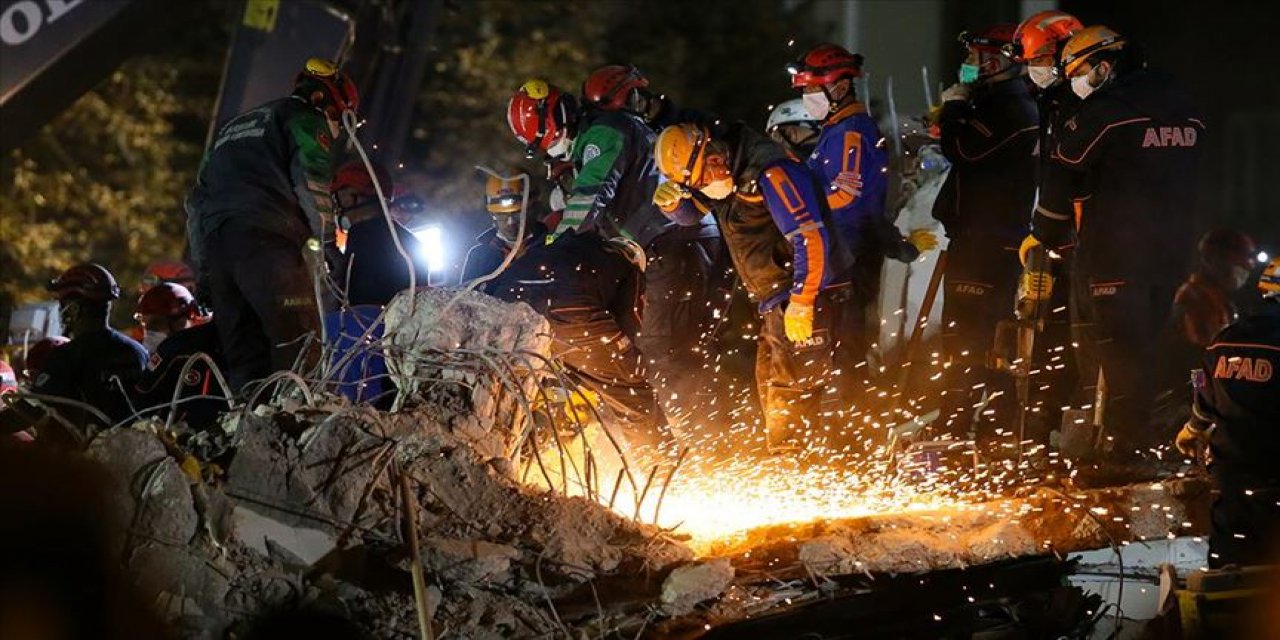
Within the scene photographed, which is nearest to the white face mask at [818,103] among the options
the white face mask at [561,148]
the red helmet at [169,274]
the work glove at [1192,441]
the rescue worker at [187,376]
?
the white face mask at [561,148]

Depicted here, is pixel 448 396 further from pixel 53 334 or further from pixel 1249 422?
pixel 53 334

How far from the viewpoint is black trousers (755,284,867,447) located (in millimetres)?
8664

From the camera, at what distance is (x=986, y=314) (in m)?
8.89

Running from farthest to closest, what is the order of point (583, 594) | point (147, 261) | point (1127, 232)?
point (147, 261), point (1127, 232), point (583, 594)

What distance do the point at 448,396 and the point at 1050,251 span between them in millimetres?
3367

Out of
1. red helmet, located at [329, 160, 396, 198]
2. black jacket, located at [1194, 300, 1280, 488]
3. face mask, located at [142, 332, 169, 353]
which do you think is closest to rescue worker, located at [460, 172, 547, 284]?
red helmet, located at [329, 160, 396, 198]

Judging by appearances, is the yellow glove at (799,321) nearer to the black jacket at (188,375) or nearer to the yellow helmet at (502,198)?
the yellow helmet at (502,198)

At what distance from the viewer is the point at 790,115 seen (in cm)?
972

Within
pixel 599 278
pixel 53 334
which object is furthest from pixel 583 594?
pixel 53 334

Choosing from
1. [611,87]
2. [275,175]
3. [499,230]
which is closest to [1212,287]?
[611,87]

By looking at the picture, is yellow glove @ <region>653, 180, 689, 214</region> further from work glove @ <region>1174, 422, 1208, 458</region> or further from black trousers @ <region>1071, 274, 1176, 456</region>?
work glove @ <region>1174, 422, 1208, 458</region>

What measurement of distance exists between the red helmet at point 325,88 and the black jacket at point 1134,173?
371cm

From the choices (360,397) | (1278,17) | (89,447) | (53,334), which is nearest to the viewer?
(89,447)

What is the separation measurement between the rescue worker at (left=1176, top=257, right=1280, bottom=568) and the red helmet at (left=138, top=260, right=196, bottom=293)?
6.90 metres
